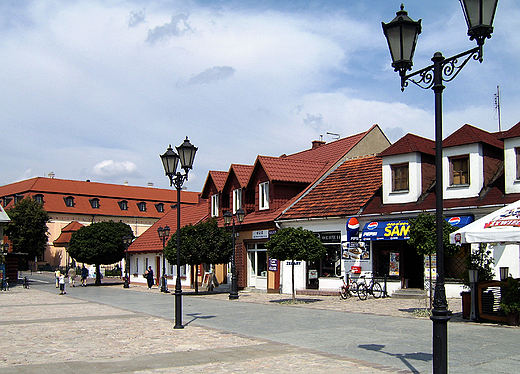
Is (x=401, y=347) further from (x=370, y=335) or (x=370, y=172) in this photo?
(x=370, y=172)

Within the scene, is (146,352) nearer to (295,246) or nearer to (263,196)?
(295,246)

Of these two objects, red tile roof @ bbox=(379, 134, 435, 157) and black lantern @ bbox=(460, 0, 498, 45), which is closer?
black lantern @ bbox=(460, 0, 498, 45)

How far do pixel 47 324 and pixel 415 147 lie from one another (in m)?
16.0

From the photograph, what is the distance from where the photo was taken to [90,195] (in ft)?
287

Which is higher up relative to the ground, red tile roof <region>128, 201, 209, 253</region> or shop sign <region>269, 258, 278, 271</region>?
red tile roof <region>128, 201, 209, 253</region>

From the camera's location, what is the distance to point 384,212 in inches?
936

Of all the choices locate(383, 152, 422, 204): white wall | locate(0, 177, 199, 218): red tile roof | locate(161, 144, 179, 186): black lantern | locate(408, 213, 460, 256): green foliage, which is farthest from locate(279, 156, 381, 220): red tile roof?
locate(0, 177, 199, 218): red tile roof

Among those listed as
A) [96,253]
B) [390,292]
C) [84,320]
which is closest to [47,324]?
[84,320]

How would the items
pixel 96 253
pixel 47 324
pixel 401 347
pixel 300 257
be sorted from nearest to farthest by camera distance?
pixel 401 347
pixel 47 324
pixel 300 257
pixel 96 253

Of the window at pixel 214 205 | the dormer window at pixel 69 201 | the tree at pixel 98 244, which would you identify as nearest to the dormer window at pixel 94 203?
the dormer window at pixel 69 201

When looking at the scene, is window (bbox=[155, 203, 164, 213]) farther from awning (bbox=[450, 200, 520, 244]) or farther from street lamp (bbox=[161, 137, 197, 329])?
awning (bbox=[450, 200, 520, 244])

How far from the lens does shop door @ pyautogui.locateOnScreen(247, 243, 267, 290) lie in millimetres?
30594

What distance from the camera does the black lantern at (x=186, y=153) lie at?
14820 millimetres

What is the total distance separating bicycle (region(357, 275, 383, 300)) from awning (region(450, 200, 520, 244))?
9001 millimetres
